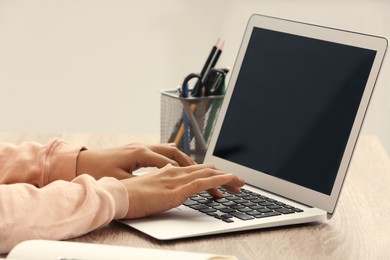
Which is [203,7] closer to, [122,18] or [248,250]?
[122,18]

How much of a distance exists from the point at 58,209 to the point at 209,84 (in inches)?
24.2

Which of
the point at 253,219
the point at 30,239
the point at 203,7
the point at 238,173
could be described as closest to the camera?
the point at 30,239

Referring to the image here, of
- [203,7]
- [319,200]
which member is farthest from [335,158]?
[203,7]

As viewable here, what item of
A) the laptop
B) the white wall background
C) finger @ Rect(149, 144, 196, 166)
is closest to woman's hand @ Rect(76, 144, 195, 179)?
finger @ Rect(149, 144, 196, 166)

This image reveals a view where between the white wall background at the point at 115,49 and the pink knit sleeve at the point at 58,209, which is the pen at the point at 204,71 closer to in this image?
the pink knit sleeve at the point at 58,209

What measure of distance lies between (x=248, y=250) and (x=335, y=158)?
25 centimetres

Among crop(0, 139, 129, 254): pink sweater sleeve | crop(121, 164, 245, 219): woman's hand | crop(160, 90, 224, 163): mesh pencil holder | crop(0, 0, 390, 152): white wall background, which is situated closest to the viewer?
crop(0, 139, 129, 254): pink sweater sleeve

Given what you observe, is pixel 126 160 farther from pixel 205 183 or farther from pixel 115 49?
pixel 115 49

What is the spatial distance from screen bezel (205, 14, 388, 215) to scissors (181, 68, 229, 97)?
14cm

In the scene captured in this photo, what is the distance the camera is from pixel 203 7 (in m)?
2.90

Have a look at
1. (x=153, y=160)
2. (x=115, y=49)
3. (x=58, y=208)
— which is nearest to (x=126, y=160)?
(x=153, y=160)

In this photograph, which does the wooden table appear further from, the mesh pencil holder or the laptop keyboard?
the mesh pencil holder

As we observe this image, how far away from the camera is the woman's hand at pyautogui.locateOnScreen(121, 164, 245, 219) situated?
115 cm

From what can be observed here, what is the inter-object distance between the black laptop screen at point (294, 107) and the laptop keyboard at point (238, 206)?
2.4 inches
